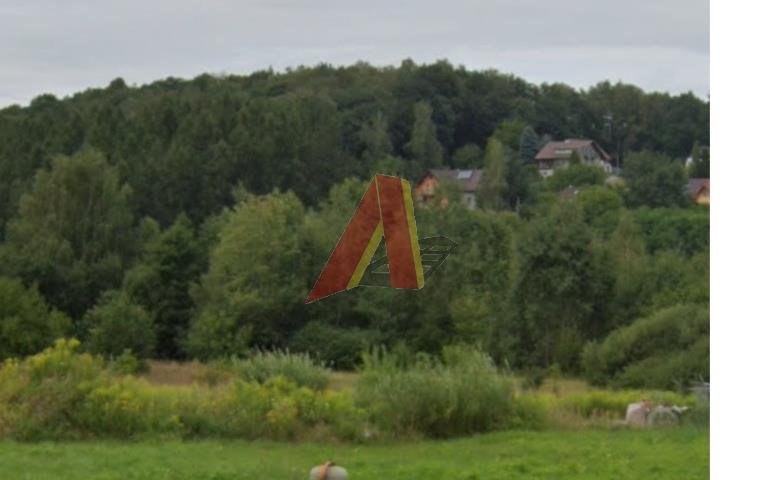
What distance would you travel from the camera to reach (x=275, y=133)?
190ft

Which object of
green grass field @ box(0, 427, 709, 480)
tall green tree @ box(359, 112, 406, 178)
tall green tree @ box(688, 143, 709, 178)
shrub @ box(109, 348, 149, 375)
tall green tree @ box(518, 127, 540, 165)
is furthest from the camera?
tall green tree @ box(518, 127, 540, 165)

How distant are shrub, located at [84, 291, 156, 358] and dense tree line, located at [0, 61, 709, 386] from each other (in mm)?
74

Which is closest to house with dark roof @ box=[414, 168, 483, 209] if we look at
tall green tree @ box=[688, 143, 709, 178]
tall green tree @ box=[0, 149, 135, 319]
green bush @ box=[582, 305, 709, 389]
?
tall green tree @ box=[688, 143, 709, 178]

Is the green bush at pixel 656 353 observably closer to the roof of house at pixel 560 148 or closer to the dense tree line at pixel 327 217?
the dense tree line at pixel 327 217

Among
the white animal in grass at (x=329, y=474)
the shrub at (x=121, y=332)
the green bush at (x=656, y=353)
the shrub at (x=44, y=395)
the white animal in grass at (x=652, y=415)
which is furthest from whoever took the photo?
the shrub at (x=121, y=332)

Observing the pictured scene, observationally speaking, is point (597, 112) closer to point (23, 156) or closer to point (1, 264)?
point (23, 156)

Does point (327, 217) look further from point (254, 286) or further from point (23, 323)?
point (23, 323)

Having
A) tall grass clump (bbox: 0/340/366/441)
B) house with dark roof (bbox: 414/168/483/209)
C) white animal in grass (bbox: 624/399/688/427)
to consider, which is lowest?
white animal in grass (bbox: 624/399/688/427)

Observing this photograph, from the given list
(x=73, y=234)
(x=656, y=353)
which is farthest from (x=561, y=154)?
(x=656, y=353)

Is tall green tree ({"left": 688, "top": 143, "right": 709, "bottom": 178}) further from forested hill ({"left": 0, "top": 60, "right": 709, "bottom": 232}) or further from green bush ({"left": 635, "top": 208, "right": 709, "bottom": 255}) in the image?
forested hill ({"left": 0, "top": 60, "right": 709, "bottom": 232})

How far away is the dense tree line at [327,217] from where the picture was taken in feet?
122

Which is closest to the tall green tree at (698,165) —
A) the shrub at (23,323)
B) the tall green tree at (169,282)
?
the tall green tree at (169,282)

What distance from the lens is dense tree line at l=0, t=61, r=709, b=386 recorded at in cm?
3709

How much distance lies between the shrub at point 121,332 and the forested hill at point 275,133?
12.9 metres
